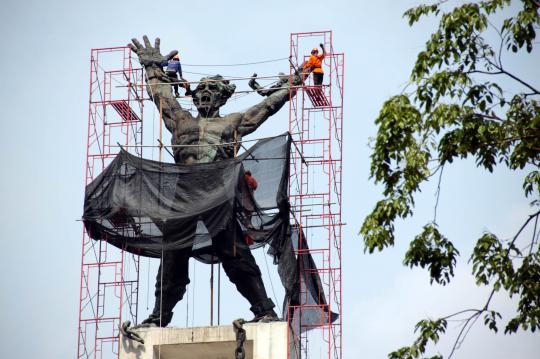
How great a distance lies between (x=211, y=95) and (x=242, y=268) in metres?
5.69

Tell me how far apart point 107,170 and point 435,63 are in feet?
53.5

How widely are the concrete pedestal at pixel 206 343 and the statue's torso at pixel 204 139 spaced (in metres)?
5.31

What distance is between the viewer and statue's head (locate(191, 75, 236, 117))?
44.6 meters

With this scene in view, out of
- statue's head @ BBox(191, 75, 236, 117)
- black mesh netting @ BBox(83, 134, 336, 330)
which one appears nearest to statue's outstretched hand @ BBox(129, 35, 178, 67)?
statue's head @ BBox(191, 75, 236, 117)

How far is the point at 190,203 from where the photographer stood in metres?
42.3

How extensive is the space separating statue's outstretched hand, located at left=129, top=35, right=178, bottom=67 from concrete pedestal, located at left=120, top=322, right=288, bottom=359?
8856 millimetres

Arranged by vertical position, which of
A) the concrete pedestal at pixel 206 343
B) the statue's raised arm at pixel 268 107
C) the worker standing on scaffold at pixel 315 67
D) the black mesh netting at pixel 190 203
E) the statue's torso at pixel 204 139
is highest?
the worker standing on scaffold at pixel 315 67

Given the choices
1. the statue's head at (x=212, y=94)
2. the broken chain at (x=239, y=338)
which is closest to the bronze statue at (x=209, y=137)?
the statue's head at (x=212, y=94)

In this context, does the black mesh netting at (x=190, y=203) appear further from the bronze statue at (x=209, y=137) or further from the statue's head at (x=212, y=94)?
the statue's head at (x=212, y=94)

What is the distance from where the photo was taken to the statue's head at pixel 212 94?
44562 mm

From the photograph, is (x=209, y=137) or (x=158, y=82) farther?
(x=158, y=82)

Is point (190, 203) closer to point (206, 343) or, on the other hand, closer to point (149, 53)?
point (206, 343)

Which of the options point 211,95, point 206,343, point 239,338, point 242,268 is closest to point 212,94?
point 211,95

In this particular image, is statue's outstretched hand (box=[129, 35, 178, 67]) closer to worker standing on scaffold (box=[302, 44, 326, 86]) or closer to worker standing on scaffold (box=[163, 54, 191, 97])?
worker standing on scaffold (box=[163, 54, 191, 97])
